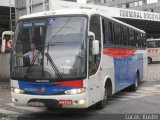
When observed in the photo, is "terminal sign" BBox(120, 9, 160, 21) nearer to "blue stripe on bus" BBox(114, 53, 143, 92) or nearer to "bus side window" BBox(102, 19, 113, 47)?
"blue stripe on bus" BBox(114, 53, 143, 92)

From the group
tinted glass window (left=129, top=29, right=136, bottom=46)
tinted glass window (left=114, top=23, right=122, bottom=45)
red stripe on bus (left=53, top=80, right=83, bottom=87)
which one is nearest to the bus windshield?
red stripe on bus (left=53, top=80, right=83, bottom=87)

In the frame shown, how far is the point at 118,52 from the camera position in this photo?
45.4 ft

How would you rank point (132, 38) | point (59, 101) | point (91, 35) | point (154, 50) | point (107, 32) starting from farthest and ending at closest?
point (154, 50)
point (132, 38)
point (107, 32)
point (91, 35)
point (59, 101)

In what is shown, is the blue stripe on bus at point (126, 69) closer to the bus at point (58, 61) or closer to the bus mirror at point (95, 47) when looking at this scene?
the bus at point (58, 61)

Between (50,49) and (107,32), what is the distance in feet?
9.48

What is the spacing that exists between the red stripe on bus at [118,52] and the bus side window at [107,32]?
9.2 inches

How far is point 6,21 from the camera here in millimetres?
31438

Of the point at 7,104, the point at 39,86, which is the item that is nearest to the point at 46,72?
the point at 39,86

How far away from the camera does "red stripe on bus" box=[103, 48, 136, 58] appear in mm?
12384

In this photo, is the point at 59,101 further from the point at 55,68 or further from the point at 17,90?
the point at 17,90

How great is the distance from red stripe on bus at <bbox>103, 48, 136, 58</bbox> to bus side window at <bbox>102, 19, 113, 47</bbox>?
0.76 feet

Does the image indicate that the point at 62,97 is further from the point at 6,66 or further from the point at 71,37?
the point at 6,66

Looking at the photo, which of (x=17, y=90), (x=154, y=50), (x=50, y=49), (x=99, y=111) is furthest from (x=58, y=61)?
(x=154, y=50)

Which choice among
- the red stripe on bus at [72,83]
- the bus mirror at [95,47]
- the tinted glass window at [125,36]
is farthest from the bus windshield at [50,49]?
the tinted glass window at [125,36]
